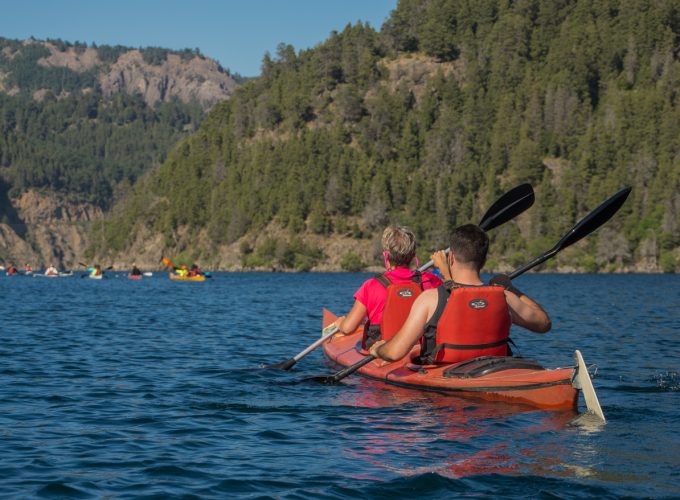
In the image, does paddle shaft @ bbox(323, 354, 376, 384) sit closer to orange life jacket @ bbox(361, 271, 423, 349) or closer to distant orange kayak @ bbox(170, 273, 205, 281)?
orange life jacket @ bbox(361, 271, 423, 349)

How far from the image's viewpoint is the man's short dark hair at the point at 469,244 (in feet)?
34.0

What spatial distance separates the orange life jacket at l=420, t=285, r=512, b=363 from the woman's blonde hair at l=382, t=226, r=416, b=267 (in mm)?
1380

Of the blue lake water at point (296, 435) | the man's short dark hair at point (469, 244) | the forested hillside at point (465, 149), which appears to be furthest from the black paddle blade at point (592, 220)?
the forested hillside at point (465, 149)

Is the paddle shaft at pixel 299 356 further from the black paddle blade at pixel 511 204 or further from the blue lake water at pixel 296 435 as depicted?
the black paddle blade at pixel 511 204

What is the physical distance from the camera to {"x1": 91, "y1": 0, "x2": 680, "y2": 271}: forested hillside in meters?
152

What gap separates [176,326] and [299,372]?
14.2 metres

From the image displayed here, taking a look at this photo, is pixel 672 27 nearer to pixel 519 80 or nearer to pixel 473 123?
pixel 519 80

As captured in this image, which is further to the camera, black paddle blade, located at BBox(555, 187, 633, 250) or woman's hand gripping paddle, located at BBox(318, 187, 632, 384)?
black paddle blade, located at BBox(555, 187, 633, 250)

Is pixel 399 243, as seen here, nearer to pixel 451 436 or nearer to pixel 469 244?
pixel 469 244

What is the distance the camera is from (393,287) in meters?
13.4

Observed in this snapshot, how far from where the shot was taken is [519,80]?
187 m

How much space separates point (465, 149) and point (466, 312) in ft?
542

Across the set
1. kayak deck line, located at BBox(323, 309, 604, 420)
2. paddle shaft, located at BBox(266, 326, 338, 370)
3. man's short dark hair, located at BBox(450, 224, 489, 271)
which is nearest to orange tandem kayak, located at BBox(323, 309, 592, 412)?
kayak deck line, located at BBox(323, 309, 604, 420)

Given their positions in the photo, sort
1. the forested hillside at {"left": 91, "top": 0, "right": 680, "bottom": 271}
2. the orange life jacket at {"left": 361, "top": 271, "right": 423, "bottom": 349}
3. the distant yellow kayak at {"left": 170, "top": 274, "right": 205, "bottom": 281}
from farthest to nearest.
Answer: the forested hillside at {"left": 91, "top": 0, "right": 680, "bottom": 271}
the distant yellow kayak at {"left": 170, "top": 274, "right": 205, "bottom": 281}
the orange life jacket at {"left": 361, "top": 271, "right": 423, "bottom": 349}
